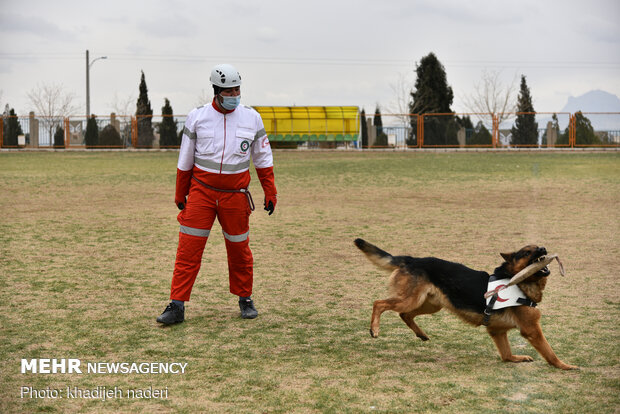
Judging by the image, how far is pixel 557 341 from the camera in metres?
5.32

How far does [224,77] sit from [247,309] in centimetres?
194

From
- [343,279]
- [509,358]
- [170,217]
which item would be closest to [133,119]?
[170,217]

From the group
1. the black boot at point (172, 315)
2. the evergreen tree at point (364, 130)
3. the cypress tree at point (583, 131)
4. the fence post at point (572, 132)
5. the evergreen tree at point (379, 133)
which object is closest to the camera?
the black boot at point (172, 315)

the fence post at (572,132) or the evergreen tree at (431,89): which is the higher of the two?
the evergreen tree at (431,89)

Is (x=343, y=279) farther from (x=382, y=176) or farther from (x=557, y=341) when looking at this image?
(x=382, y=176)

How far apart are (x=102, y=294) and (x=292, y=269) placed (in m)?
2.22

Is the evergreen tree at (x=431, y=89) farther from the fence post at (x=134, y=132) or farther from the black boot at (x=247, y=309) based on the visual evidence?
the black boot at (x=247, y=309)

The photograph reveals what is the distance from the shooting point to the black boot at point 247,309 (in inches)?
241

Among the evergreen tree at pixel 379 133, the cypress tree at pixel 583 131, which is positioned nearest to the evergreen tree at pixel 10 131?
the evergreen tree at pixel 379 133

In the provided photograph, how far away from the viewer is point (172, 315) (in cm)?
586

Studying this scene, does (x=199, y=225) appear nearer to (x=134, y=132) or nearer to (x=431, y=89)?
(x=134, y=132)

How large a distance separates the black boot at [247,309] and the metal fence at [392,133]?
37036 millimetres

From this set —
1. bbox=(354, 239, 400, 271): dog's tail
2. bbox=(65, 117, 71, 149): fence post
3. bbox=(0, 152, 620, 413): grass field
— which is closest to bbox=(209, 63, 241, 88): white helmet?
bbox=(354, 239, 400, 271): dog's tail

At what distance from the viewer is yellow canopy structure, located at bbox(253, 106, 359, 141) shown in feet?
145
